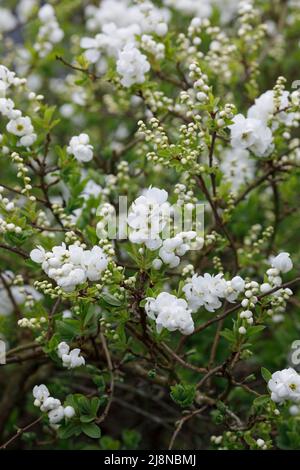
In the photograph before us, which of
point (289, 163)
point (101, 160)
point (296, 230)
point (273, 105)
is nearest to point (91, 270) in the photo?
point (273, 105)

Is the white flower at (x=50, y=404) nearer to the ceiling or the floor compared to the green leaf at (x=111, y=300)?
nearer to the floor

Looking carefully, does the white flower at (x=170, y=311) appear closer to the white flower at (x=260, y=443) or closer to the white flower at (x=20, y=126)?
the white flower at (x=260, y=443)

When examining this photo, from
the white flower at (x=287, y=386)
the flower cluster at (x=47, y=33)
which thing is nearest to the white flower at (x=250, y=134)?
the white flower at (x=287, y=386)

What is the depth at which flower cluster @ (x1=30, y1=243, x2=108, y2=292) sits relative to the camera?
1.58 meters

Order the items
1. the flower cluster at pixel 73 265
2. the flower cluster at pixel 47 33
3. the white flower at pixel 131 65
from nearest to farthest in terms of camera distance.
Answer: the flower cluster at pixel 73 265, the white flower at pixel 131 65, the flower cluster at pixel 47 33

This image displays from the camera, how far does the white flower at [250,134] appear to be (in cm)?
191

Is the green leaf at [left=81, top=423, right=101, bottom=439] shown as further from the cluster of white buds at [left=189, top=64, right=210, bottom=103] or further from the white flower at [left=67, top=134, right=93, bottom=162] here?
the cluster of white buds at [left=189, top=64, right=210, bottom=103]

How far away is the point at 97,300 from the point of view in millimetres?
1693

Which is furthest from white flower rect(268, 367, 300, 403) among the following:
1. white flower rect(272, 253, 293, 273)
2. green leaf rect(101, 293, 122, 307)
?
green leaf rect(101, 293, 122, 307)

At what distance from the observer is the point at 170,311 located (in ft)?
5.20

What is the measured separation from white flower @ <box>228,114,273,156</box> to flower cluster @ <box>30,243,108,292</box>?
0.55 metres

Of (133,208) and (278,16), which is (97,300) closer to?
(133,208)

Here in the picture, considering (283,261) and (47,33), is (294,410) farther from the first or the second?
(47,33)

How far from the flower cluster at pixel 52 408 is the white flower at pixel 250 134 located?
2.82 ft
